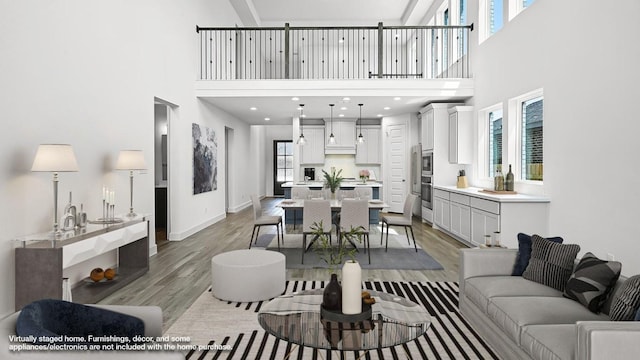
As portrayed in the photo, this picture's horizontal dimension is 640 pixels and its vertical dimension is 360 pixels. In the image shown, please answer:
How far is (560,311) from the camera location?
2285 mm

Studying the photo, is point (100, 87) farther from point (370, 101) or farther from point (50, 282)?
point (370, 101)

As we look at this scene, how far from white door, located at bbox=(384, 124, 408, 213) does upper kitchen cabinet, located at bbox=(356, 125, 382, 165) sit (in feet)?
2.21

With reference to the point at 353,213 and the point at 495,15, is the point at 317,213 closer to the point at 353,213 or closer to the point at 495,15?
the point at 353,213

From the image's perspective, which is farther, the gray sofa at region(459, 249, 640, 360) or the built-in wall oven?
the built-in wall oven

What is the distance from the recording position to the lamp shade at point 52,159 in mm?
3112

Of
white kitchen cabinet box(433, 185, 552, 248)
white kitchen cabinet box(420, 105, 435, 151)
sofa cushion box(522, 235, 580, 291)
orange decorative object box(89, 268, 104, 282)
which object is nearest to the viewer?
sofa cushion box(522, 235, 580, 291)

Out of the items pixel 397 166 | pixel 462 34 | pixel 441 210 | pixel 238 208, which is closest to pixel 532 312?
pixel 441 210

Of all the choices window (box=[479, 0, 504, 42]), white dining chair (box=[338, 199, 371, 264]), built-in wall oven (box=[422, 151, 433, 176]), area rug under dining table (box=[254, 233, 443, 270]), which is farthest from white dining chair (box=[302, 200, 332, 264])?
window (box=[479, 0, 504, 42])

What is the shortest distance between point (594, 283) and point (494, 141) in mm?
4671

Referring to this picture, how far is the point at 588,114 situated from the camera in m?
3.97

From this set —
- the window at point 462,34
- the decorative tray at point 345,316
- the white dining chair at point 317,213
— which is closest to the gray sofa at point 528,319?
the decorative tray at point 345,316

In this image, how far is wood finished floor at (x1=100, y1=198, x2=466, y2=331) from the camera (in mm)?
3703

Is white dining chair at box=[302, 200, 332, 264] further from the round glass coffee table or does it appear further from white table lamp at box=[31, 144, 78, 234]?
white table lamp at box=[31, 144, 78, 234]

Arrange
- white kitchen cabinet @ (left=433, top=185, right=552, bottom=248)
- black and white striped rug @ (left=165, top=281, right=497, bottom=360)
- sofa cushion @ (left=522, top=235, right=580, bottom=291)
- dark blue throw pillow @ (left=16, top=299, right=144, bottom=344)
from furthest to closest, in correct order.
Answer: white kitchen cabinet @ (left=433, top=185, right=552, bottom=248) < sofa cushion @ (left=522, top=235, right=580, bottom=291) < black and white striped rug @ (left=165, top=281, right=497, bottom=360) < dark blue throw pillow @ (left=16, top=299, right=144, bottom=344)
